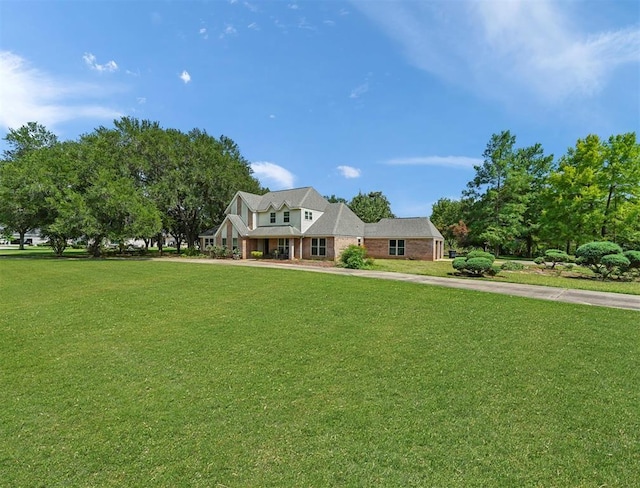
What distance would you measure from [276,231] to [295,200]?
143 inches

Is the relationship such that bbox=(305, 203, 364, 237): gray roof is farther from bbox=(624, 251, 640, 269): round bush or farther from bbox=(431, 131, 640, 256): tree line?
bbox=(624, 251, 640, 269): round bush

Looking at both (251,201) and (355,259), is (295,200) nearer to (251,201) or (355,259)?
(251,201)

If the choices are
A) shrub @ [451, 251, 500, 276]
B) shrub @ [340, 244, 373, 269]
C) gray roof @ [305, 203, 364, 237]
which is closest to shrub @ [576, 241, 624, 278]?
shrub @ [451, 251, 500, 276]

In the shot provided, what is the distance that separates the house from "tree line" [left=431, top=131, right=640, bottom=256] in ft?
31.3

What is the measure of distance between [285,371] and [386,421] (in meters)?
1.93

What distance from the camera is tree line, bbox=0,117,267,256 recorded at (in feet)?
92.0

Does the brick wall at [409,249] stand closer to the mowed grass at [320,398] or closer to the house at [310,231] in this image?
the house at [310,231]

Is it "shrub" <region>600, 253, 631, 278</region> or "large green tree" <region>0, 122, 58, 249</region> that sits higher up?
"large green tree" <region>0, 122, 58, 249</region>

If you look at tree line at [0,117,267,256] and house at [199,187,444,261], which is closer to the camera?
tree line at [0,117,267,256]

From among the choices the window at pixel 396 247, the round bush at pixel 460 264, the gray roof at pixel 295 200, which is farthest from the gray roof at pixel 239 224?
the round bush at pixel 460 264

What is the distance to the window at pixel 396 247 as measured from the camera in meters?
30.4

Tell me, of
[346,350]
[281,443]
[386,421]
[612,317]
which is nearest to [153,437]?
[281,443]

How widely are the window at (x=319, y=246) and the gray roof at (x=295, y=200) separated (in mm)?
3544

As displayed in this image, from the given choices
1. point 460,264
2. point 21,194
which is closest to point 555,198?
point 460,264
